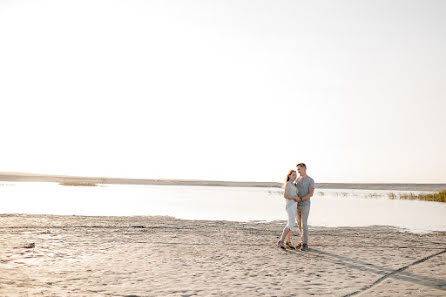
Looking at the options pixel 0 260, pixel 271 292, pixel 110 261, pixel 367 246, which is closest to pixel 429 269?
pixel 367 246

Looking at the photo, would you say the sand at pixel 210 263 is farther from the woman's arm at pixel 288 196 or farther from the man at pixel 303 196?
the woman's arm at pixel 288 196

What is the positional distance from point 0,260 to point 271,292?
6.43m

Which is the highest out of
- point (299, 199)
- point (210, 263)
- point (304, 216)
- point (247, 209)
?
point (299, 199)

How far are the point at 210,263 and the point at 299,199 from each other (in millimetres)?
3346

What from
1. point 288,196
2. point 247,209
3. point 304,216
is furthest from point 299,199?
point 247,209

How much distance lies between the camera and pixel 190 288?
293 inches

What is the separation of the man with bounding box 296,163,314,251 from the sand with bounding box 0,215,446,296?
0.65 metres

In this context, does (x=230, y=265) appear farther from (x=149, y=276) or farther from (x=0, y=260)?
(x=0, y=260)

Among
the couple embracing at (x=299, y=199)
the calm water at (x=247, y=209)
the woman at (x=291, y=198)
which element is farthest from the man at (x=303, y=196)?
the calm water at (x=247, y=209)

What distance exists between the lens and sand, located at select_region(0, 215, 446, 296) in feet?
24.4

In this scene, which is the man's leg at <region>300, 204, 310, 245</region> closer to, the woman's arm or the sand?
the woman's arm

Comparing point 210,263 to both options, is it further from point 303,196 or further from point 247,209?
point 247,209

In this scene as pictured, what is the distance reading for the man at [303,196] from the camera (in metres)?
11.7

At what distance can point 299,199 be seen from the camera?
11.7 m
